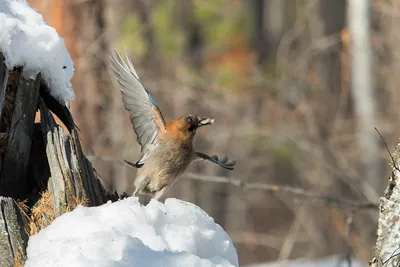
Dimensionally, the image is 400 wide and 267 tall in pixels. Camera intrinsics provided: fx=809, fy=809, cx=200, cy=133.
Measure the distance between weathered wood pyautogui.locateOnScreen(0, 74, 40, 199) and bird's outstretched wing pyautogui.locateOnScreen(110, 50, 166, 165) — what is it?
95 centimetres

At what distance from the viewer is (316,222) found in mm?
9969

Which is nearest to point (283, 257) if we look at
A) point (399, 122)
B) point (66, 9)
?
point (399, 122)

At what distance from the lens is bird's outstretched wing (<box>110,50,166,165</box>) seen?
4133 millimetres

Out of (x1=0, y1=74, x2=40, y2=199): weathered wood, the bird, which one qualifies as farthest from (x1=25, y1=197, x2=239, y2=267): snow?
the bird

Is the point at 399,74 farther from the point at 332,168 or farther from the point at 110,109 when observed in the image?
the point at 110,109

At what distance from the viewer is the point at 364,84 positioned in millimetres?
11398

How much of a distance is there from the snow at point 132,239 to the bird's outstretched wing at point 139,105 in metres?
1.28

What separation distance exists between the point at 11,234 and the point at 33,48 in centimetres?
73

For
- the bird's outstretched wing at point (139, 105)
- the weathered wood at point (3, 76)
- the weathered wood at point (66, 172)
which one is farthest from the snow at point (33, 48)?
the bird's outstretched wing at point (139, 105)

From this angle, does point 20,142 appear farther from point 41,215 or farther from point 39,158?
point 41,215

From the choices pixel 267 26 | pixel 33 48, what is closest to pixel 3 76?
pixel 33 48

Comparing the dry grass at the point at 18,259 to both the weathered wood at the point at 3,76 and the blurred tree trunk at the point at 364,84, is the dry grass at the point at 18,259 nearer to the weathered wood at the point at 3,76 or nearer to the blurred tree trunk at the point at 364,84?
the weathered wood at the point at 3,76

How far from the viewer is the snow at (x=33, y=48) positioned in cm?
303

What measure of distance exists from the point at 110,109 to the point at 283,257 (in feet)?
9.41
